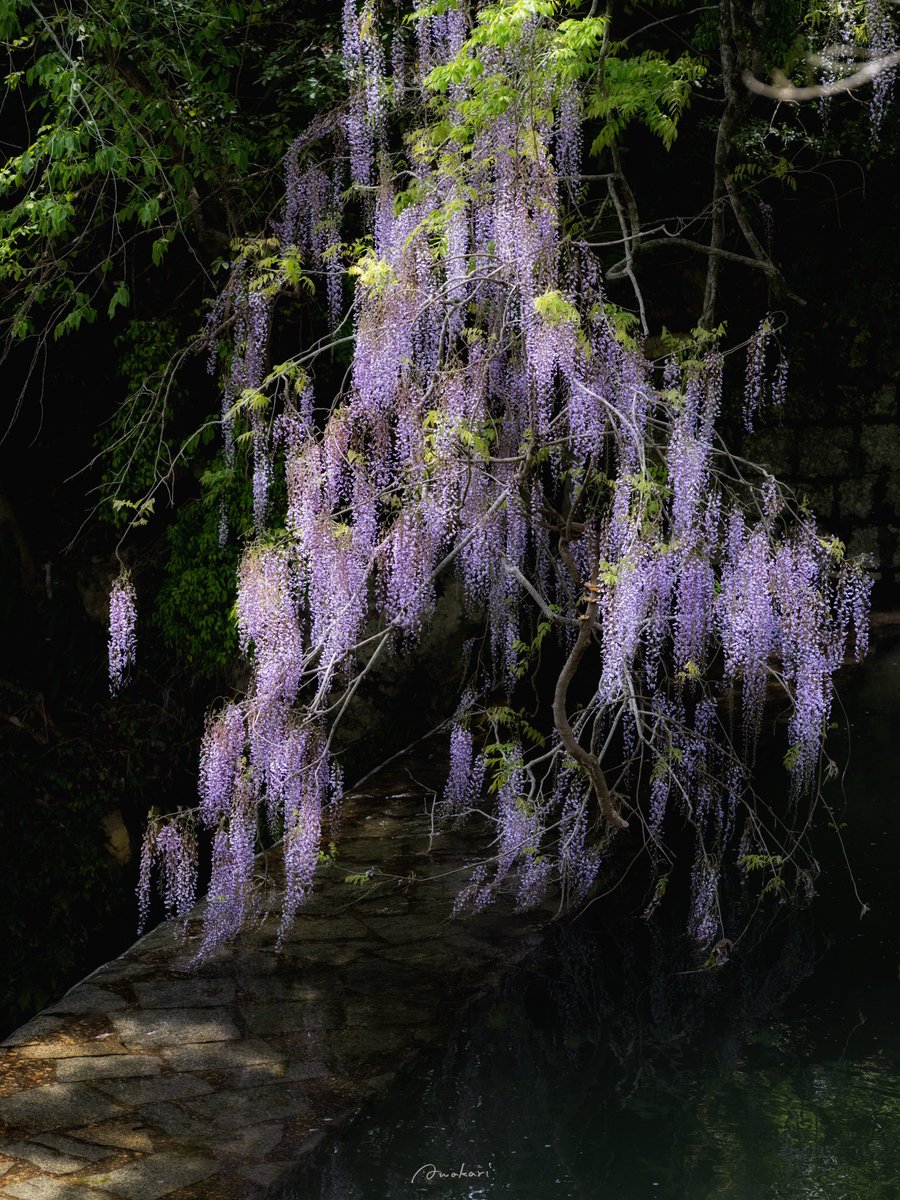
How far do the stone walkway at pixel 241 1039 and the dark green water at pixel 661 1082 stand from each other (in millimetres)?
127

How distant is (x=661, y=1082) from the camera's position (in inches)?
128

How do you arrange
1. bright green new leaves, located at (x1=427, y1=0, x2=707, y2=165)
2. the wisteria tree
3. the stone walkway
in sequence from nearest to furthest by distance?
1. the stone walkway
2. bright green new leaves, located at (x1=427, y1=0, x2=707, y2=165)
3. the wisteria tree

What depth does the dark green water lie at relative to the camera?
2820 millimetres

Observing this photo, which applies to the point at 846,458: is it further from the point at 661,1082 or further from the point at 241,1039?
the point at 241,1039

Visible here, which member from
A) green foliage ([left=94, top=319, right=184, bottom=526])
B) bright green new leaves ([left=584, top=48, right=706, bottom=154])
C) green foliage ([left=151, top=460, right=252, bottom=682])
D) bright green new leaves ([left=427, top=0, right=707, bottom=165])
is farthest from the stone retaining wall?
bright green new leaves ([left=427, top=0, right=707, bottom=165])

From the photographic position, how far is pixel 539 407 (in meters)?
3.87

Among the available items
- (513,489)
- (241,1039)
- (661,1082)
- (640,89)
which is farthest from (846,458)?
(241,1039)

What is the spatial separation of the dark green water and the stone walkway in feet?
0.42

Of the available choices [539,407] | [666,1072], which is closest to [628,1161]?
[666,1072]

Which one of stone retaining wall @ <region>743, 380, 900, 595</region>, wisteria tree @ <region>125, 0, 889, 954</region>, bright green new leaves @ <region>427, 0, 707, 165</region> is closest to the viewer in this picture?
bright green new leaves @ <region>427, 0, 707, 165</region>

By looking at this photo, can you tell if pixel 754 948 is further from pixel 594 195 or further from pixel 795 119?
pixel 795 119

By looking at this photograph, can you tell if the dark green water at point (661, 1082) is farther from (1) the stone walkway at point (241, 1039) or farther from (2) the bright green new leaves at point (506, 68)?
(2) the bright green new leaves at point (506, 68)

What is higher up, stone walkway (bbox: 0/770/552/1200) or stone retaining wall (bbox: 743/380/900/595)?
stone retaining wall (bbox: 743/380/900/595)

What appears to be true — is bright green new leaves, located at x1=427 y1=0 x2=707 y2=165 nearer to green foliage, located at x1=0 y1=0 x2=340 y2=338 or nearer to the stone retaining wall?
green foliage, located at x1=0 y1=0 x2=340 y2=338
